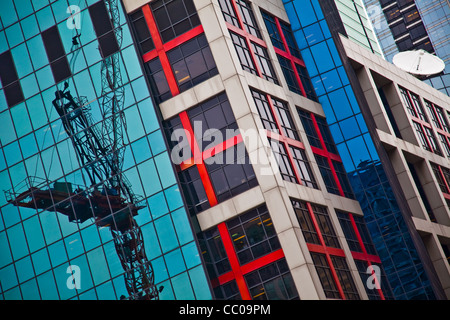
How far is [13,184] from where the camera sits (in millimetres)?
61188

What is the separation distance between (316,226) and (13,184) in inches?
1156

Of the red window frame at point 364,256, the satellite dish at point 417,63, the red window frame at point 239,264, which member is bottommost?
the red window frame at point 364,256

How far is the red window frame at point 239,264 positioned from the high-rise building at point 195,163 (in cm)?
12

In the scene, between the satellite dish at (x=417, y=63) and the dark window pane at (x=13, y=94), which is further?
the satellite dish at (x=417, y=63)

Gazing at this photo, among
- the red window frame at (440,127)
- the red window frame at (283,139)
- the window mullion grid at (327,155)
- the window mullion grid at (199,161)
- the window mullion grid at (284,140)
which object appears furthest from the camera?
the red window frame at (440,127)

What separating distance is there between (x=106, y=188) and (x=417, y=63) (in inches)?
1783

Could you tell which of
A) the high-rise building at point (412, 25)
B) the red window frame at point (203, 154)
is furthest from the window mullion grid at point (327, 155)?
the high-rise building at point (412, 25)

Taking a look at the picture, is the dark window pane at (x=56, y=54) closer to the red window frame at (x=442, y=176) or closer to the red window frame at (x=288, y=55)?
the red window frame at (x=288, y=55)

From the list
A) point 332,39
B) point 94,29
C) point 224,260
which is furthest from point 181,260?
point 332,39

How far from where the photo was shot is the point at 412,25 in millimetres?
152875

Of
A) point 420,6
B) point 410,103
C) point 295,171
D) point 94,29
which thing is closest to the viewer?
point 295,171

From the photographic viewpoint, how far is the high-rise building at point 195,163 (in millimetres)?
51312

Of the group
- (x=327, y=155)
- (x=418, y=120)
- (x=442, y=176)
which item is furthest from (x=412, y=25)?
(x=327, y=155)

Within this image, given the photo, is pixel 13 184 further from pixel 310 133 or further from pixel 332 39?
pixel 332 39
